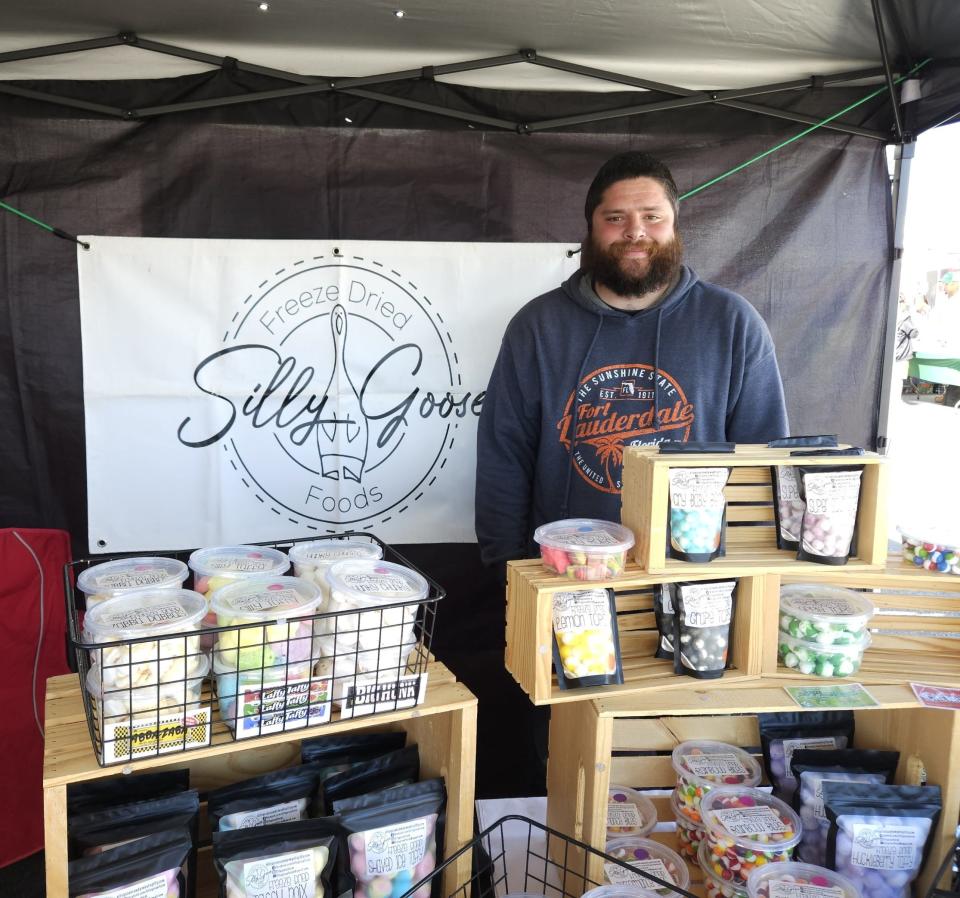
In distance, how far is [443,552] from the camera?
261cm

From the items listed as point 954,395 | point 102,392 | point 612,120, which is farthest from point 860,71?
point 102,392

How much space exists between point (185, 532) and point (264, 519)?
9.6 inches

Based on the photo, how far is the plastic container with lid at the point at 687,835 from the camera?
150 centimetres

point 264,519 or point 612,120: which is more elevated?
point 612,120

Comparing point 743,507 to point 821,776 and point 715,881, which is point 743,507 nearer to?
point 821,776

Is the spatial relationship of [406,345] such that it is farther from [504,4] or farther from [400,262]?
[504,4]

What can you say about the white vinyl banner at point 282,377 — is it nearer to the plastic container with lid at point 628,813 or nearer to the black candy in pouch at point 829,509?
the plastic container with lid at point 628,813

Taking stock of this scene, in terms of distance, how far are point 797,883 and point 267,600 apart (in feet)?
3.04

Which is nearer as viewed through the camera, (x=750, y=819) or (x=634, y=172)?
(x=750, y=819)

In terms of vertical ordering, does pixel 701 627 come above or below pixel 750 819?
above

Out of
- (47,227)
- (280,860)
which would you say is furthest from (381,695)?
(47,227)

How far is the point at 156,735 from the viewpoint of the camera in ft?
3.41

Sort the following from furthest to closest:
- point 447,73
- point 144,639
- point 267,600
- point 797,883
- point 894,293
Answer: point 894,293 < point 447,73 < point 797,883 < point 267,600 < point 144,639

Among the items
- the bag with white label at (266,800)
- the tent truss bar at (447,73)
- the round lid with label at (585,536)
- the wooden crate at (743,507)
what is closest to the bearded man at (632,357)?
the tent truss bar at (447,73)
